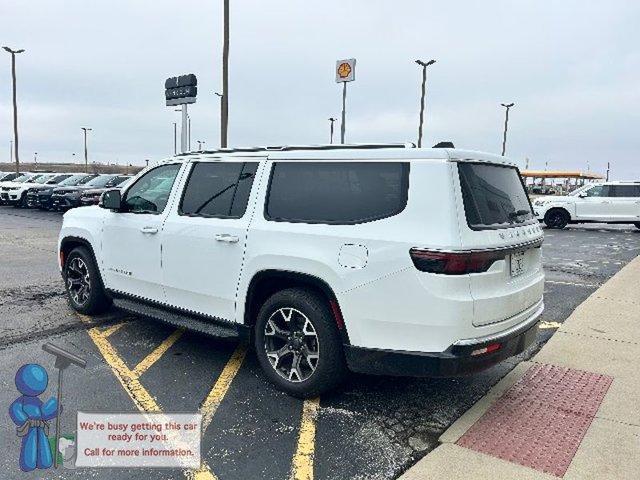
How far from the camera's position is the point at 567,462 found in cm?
307

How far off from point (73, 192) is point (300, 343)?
19926 millimetres

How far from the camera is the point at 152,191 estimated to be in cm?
502

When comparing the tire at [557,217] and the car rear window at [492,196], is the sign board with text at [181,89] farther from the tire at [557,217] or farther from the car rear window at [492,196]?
the tire at [557,217]

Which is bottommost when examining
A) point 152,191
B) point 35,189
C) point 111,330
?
point 111,330

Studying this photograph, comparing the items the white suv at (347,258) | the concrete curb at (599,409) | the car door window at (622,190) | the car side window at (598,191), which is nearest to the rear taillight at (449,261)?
the white suv at (347,258)

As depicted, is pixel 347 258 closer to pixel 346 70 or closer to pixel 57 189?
pixel 346 70

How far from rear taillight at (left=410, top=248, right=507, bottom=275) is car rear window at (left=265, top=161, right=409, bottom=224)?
37cm

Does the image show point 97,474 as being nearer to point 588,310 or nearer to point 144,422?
point 144,422

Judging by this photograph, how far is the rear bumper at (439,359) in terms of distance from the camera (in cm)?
317

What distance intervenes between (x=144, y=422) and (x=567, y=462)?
2.72m

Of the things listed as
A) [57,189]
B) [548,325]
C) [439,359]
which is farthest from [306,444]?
[57,189]

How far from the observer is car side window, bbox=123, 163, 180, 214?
15.9 feet

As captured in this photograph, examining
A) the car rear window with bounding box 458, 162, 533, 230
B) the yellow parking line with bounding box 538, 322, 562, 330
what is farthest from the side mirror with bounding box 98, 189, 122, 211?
the yellow parking line with bounding box 538, 322, 562, 330

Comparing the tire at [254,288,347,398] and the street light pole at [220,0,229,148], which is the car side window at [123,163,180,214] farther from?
the street light pole at [220,0,229,148]
